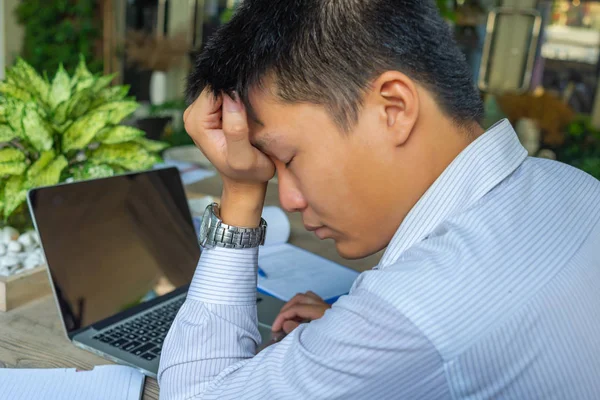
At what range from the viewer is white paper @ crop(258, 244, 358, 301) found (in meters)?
1.25

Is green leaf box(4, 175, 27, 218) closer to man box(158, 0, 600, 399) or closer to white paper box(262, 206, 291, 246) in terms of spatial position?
man box(158, 0, 600, 399)

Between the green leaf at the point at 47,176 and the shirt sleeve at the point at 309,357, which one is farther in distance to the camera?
the green leaf at the point at 47,176

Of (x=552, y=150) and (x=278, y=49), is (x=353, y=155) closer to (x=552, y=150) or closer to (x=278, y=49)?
(x=278, y=49)

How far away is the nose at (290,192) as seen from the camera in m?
0.81

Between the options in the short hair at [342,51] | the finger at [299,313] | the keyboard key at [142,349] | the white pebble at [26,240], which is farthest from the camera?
the white pebble at [26,240]

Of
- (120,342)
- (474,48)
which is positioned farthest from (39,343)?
(474,48)

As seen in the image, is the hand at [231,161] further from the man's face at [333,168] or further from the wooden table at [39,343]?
the wooden table at [39,343]

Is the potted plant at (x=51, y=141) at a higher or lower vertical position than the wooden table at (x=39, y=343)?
higher

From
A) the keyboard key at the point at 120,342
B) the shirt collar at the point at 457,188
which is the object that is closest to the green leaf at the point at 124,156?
the keyboard key at the point at 120,342

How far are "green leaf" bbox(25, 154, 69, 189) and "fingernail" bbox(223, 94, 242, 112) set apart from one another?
19.5 inches

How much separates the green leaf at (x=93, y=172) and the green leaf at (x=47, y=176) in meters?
0.04

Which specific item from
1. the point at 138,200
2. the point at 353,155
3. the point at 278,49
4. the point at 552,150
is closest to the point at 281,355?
the point at 353,155

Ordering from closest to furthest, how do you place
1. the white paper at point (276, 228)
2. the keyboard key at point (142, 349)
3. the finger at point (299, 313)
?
the keyboard key at point (142, 349)
the finger at point (299, 313)
the white paper at point (276, 228)

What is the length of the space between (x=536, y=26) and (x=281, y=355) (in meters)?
5.97
